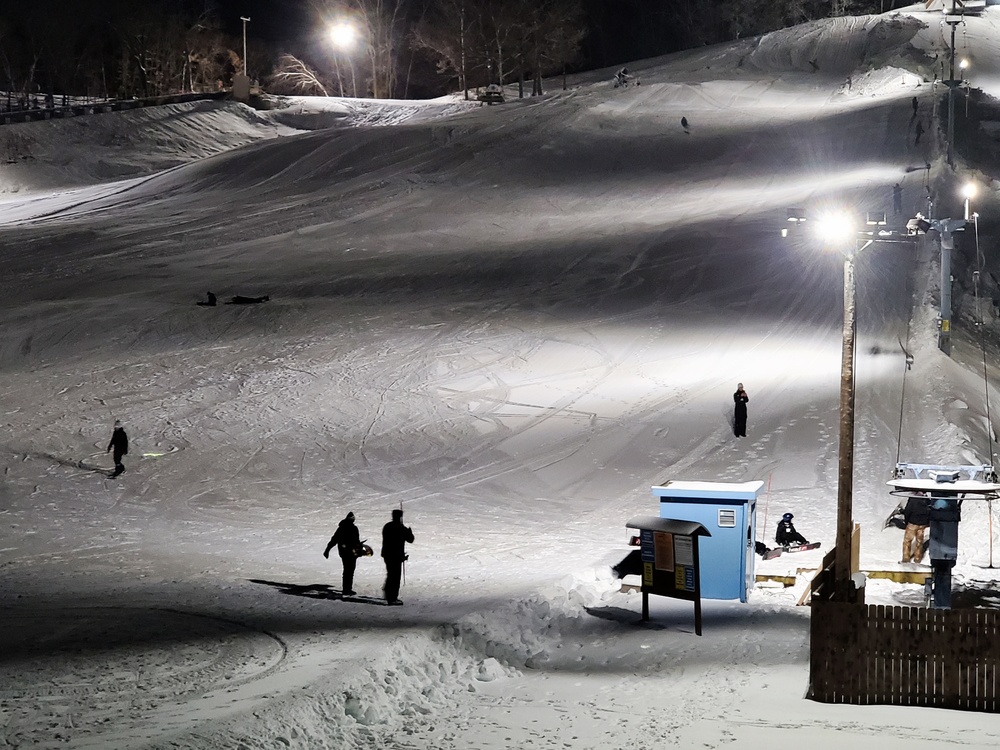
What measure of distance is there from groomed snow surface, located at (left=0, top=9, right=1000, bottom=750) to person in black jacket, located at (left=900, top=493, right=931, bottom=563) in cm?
48

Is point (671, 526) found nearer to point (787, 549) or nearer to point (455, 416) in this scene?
point (787, 549)

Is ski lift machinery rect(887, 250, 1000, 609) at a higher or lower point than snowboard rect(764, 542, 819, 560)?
higher

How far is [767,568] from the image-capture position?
16484 mm

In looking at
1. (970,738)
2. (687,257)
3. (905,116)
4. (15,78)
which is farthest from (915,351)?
(15,78)

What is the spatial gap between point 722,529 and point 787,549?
9.65 feet

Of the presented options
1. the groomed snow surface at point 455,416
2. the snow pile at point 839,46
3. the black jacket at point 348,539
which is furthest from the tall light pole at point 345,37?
the black jacket at point 348,539

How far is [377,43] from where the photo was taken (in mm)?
89938

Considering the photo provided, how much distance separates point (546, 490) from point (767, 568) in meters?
5.38

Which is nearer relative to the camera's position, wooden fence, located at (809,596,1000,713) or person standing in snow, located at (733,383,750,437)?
wooden fence, located at (809,596,1000,713)

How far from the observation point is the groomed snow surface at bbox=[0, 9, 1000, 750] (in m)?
10.4

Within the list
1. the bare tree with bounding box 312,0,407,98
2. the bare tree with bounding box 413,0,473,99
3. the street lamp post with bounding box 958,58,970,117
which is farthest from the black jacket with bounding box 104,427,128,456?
the bare tree with bounding box 312,0,407,98

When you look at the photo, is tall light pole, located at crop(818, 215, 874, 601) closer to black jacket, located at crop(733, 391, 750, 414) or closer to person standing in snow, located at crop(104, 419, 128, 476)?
black jacket, located at crop(733, 391, 750, 414)

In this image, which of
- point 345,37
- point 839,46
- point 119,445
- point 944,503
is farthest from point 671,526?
point 345,37

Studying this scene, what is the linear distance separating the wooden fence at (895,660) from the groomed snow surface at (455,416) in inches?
9.1
